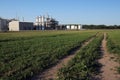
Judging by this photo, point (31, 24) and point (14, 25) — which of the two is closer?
point (14, 25)

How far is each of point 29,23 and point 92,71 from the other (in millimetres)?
145088

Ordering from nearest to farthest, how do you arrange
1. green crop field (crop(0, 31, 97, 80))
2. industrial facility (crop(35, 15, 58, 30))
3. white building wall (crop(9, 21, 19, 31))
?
1. green crop field (crop(0, 31, 97, 80))
2. white building wall (crop(9, 21, 19, 31))
3. industrial facility (crop(35, 15, 58, 30))

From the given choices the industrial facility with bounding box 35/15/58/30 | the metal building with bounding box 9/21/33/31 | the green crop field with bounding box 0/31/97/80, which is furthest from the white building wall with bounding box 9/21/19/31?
the green crop field with bounding box 0/31/97/80

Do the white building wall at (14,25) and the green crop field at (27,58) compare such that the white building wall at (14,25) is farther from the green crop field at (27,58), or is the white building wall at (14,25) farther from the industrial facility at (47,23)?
the green crop field at (27,58)

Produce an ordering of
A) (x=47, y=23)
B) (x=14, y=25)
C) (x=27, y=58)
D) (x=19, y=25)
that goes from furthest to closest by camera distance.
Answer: (x=47, y=23) → (x=19, y=25) → (x=14, y=25) → (x=27, y=58)

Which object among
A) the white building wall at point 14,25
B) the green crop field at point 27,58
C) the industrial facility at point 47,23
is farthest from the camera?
the industrial facility at point 47,23

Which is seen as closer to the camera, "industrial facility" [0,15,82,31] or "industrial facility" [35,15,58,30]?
"industrial facility" [0,15,82,31]

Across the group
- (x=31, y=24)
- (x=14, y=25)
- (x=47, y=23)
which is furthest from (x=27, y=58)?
(x=47, y=23)

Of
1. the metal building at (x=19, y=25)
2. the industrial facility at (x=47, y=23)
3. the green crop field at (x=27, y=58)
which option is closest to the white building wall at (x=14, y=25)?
the metal building at (x=19, y=25)

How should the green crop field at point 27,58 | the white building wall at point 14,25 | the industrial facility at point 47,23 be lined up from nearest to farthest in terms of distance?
the green crop field at point 27,58
the white building wall at point 14,25
the industrial facility at point 47,23

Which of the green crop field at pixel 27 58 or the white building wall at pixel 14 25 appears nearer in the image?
the green crop field at pixel 27 58

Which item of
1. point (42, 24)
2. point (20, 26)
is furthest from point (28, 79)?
point (42, 24)

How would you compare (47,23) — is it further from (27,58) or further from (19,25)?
(27,58)

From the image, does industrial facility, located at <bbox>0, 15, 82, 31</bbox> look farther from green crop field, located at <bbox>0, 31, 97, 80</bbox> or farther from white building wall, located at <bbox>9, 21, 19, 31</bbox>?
green crop field, located at <bbox>0, 31, 97, 80</bbox>
